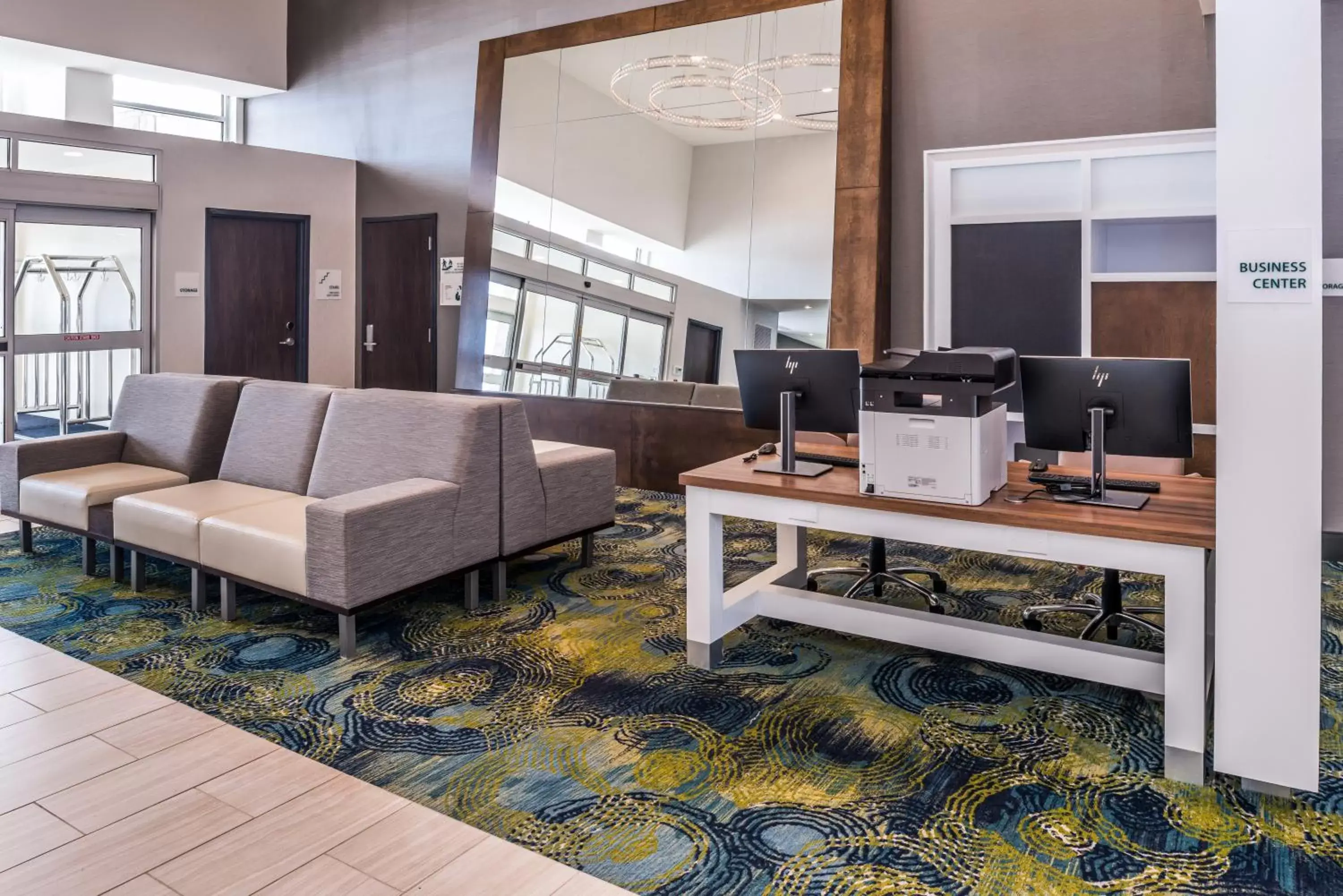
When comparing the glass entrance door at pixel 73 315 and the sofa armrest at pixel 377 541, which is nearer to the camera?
the sofa armrest at pixel 377 541

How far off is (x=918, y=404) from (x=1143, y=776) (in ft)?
4.19

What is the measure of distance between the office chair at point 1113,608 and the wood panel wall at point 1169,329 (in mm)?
1230

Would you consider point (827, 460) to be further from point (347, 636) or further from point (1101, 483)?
point (347, 636)

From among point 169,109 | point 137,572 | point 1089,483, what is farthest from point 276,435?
point 169,109

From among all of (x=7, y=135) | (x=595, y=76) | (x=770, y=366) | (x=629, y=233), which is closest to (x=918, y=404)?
(x=770, y=366)

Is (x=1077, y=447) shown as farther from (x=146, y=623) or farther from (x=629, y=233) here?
(x=629, y=233)

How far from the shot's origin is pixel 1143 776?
2670 millimetres

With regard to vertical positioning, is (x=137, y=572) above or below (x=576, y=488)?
below

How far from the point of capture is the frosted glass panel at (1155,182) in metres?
5.11

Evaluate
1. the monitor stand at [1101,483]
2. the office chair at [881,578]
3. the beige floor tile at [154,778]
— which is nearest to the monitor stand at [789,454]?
the office chair at [881,578]

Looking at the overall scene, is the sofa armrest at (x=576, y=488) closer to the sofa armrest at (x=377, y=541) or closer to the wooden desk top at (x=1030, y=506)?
the sofa armrest at (x=377, y=541)

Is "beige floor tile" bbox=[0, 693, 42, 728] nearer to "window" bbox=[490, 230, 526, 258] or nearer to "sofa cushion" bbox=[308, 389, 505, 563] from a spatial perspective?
"sofa cushion" bbox=[308, 389, 505, 563]

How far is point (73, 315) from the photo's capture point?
7621 millimetres

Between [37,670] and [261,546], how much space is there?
866 mm
